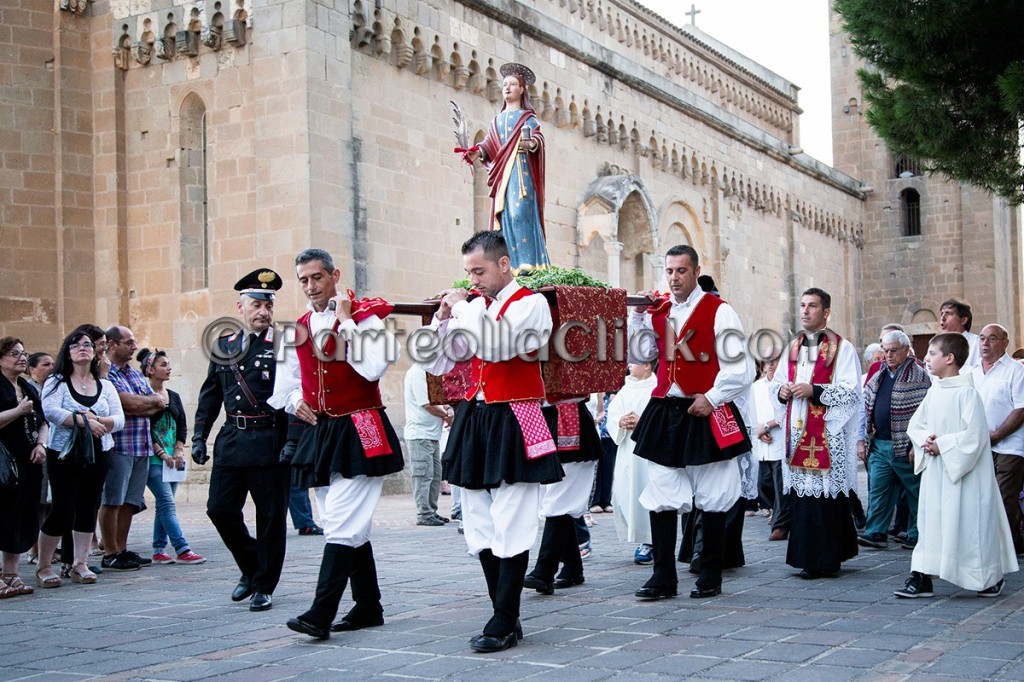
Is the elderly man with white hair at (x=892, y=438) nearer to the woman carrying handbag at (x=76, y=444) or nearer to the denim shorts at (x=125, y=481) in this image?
the denim shorts at (x=125, y=481)

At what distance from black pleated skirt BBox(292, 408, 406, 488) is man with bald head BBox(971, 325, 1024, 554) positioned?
4.67 metres

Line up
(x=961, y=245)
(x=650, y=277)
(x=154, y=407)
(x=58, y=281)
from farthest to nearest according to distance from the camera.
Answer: (x=961, y=245)
(x=650, y=277)
(x=58, y=281)
(x=154, y=407)

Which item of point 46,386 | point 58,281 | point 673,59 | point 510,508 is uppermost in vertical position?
point 673,59

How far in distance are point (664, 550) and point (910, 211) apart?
108ft

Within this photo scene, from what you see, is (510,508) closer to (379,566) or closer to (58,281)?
(379,566)

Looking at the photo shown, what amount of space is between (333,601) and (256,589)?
1271 mm

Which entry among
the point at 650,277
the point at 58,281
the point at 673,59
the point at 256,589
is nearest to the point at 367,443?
the point at 256,589

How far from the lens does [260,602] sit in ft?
23.7

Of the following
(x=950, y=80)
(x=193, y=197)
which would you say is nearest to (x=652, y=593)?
(x=950, y=80)

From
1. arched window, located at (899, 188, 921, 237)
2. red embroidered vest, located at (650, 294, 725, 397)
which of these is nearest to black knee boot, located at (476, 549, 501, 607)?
red embroidered vest, located at (650, 294, 725, 397)

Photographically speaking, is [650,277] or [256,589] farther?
[650,277]

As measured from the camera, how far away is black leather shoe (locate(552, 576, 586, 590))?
26.0ft

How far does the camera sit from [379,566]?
921cm

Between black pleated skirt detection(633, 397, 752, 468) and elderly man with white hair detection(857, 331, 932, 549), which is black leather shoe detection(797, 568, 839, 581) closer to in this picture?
black pleated skirt detection(633, 397, 752, 468)
